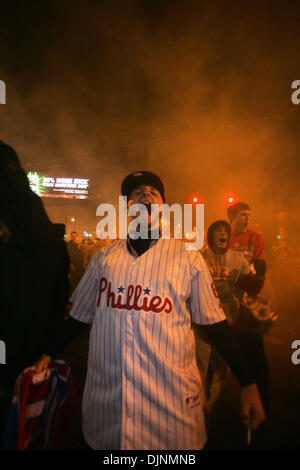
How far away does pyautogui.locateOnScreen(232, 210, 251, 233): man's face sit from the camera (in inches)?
126

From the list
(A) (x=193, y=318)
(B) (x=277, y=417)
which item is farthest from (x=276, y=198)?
(A) (x=193, y=318)

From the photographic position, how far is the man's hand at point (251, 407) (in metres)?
1.12

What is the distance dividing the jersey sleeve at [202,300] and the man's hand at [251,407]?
0.40m

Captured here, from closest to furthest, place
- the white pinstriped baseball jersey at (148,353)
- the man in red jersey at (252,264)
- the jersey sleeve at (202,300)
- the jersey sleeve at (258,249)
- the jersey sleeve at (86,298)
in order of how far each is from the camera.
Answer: the white pinstriped baseball jersey at (148,353) < the jersey sleeve at (202,300) < the jersey sleeve at (86,298) < the man in red jersey at (252,264) < the jersey sleeve at (258,249)

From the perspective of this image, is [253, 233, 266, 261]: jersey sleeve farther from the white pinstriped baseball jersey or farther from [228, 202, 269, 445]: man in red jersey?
the white pinstriped baseball jersey

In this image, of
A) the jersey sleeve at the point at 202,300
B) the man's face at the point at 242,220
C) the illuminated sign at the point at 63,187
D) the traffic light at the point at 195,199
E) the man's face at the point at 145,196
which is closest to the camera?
the jersey sleeve at the point at 202,300

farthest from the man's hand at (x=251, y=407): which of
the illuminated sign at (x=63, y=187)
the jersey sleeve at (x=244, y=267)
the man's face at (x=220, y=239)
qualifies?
the illuminated sign at (x=63, y=187)

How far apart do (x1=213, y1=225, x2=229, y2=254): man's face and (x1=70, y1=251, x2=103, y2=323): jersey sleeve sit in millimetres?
2139

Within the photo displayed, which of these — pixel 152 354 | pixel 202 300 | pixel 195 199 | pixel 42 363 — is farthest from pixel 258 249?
pixel 195 199

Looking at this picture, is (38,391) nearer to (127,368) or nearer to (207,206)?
(127,368)

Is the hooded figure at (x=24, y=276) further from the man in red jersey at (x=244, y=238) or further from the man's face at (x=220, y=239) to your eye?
the man in red jersey at (x=244, y=238)

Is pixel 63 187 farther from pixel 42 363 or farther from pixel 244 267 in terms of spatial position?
pixel 42 363

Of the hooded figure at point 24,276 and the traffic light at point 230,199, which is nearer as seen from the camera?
the hooded figure at point 24,276

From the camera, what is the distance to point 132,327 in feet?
3.89
